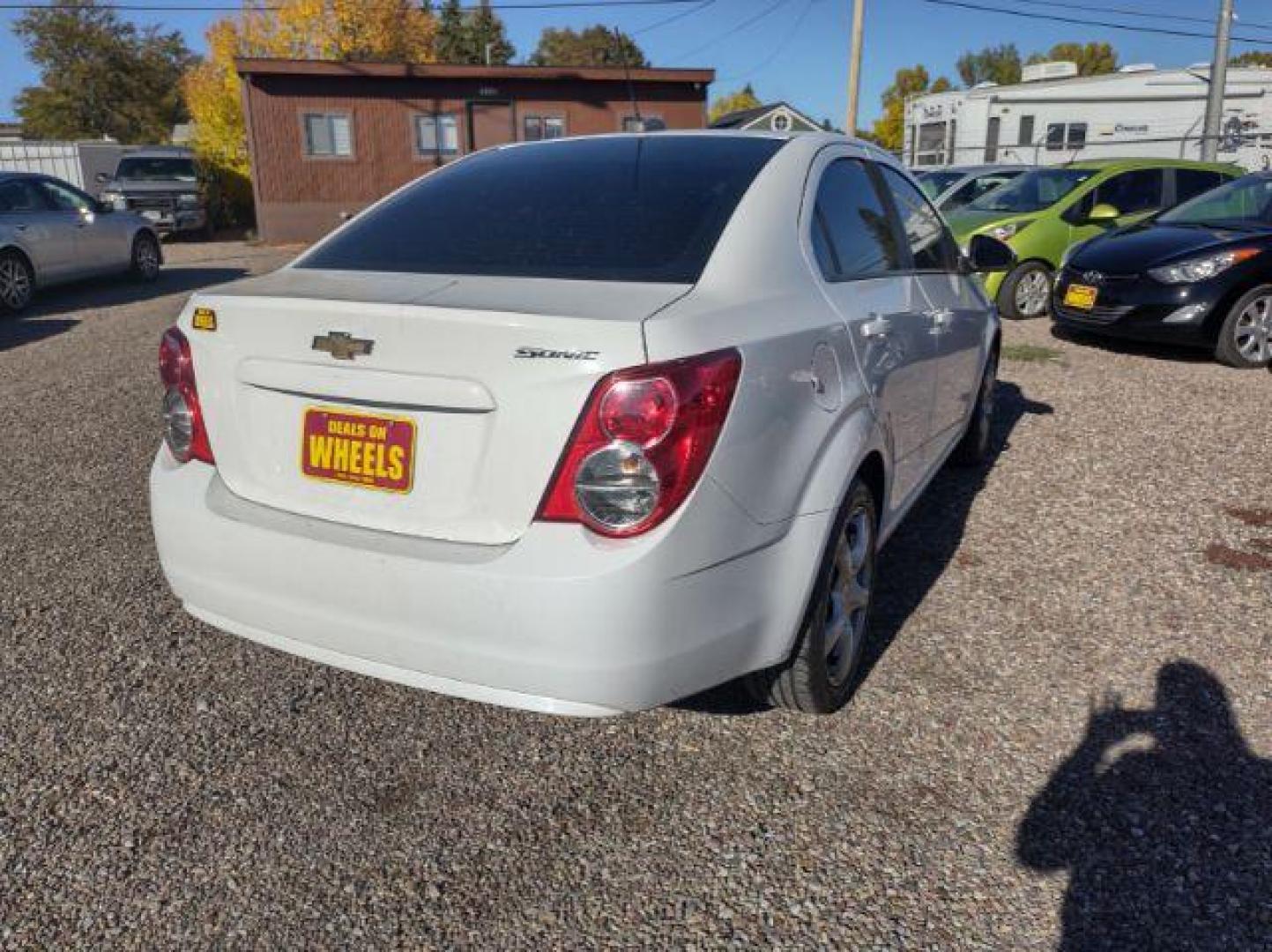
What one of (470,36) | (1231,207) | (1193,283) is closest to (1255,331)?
(1193,283)

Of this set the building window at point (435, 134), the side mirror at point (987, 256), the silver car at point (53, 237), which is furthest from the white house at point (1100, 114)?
the side mirror at point (987, 256)

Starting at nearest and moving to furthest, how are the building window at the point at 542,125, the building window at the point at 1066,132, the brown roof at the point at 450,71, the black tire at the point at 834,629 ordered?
the black tire at the point at 834,629 < the brown roof at the point at 450,71 < the building window at the point at 542,125 < the building window at the point at 1066,132

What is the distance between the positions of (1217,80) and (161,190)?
22208mm

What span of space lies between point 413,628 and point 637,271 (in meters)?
0.99

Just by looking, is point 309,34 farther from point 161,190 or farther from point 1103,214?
point 1103,214

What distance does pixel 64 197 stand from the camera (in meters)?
12.1

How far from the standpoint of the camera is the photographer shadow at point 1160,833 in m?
2.09

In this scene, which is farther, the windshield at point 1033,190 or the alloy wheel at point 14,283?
the windshield at point 1033,190

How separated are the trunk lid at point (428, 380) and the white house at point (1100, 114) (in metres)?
26.7

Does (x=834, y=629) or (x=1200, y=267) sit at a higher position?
(x=1200, y=267)

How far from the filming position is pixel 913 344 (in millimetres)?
3297

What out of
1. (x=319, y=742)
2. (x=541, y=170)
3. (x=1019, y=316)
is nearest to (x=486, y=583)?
(x=319, y=742)

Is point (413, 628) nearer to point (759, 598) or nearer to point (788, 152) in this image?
point (759, 598)

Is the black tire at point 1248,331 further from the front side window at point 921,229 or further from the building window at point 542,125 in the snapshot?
the building window at point 542,125
